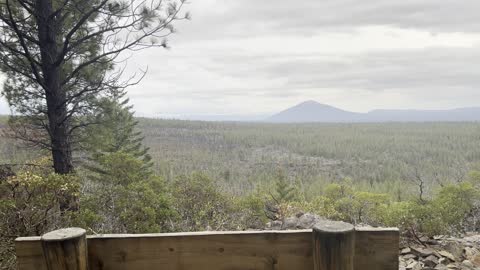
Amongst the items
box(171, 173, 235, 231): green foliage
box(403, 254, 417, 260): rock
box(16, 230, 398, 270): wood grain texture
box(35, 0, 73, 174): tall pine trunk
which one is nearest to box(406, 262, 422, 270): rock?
box(403, 254, 417, 260): rock

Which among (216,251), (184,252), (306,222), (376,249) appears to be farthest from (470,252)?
(184,252)

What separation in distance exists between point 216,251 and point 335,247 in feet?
1.62

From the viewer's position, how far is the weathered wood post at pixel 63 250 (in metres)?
1.46

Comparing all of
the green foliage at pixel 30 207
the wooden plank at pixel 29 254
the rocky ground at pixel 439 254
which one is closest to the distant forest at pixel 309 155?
the rocky ground at pixel 439 254

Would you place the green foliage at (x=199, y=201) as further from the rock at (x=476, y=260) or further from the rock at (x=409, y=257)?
the rock at (x=476, y=260)

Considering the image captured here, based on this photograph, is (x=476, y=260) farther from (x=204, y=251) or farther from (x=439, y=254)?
(x=204, y=251)

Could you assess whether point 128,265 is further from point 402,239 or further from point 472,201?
point 472,201

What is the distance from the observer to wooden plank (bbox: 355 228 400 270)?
1540 mm

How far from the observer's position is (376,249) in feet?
5.08

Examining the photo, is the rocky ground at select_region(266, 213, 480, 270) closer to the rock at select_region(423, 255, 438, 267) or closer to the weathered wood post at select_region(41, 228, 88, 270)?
the rock at select_region(423, 255, 438, 267)

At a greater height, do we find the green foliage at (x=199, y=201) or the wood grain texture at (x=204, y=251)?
the wood grain texture at (x=204, y=251)

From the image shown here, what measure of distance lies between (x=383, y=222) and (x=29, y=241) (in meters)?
8.66

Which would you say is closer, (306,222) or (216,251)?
(216,251)

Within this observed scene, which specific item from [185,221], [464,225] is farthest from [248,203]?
[464,225]
